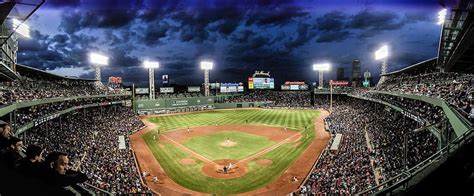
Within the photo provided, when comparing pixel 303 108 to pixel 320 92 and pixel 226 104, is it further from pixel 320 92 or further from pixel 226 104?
pixel 226 104

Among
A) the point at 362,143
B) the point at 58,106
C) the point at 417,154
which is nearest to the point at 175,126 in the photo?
the point at 58,106

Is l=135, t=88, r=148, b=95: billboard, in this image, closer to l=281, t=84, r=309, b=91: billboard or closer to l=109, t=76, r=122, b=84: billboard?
l=109, t=76, r=122, b=84: billboard

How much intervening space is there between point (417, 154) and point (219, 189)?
13.2m

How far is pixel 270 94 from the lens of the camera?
90312 millimetres

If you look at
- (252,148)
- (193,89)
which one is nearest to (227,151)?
(252,148)

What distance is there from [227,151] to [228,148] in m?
1.27

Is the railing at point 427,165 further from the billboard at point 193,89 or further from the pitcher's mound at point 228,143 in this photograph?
the billboard at point 193,89

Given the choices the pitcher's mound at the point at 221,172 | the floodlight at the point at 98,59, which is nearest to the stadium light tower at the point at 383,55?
the pitcher's mound at the point at 221,172

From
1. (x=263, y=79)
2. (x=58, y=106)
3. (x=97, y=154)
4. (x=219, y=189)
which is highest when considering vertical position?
(x=263, y=79)

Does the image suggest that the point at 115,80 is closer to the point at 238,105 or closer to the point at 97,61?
the point at 97,61

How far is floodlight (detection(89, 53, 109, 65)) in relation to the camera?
5771 cm

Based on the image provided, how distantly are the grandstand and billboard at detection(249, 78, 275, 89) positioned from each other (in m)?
39.2

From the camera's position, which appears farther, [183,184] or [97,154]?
[97,154]

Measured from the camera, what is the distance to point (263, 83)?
287ft
